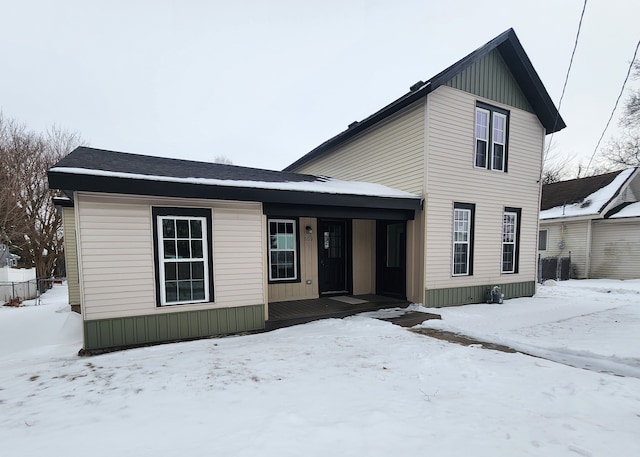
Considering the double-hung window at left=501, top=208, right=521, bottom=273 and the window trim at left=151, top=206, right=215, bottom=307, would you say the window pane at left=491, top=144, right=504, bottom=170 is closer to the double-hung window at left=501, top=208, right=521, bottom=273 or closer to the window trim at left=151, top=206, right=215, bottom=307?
the double-hung window at left=501, top=208, right=521, bottom=273

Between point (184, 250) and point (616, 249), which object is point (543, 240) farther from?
point (184, 250)

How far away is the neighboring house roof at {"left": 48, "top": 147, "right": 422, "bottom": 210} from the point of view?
13.2ft

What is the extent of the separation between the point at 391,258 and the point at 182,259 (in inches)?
216

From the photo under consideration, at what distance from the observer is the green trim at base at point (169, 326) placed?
434cm

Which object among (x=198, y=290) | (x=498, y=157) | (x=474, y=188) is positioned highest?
(x=498, y=157)

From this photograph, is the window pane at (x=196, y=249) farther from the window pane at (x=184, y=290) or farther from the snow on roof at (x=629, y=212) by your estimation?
the snow on roof at (x=629, y=212)

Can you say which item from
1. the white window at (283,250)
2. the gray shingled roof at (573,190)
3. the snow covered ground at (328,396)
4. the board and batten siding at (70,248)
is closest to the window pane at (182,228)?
the snow covered ground at (328,396)

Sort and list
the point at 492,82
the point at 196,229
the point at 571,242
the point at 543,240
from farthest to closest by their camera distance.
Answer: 1. the point at 543,240
2. the point at 571,242
3. the point at 492,82
4. the point at 196,229

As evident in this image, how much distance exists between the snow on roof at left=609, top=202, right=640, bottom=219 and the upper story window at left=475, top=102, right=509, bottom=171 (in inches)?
342

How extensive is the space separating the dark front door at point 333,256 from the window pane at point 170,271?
166 inches

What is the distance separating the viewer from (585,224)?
517 inches

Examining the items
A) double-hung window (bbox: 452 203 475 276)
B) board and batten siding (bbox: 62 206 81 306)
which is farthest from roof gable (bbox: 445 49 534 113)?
board and batten siding (bbox: 62 206 81 306)

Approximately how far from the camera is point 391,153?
7.78 metres

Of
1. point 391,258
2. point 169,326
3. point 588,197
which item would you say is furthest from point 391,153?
point 588,197
